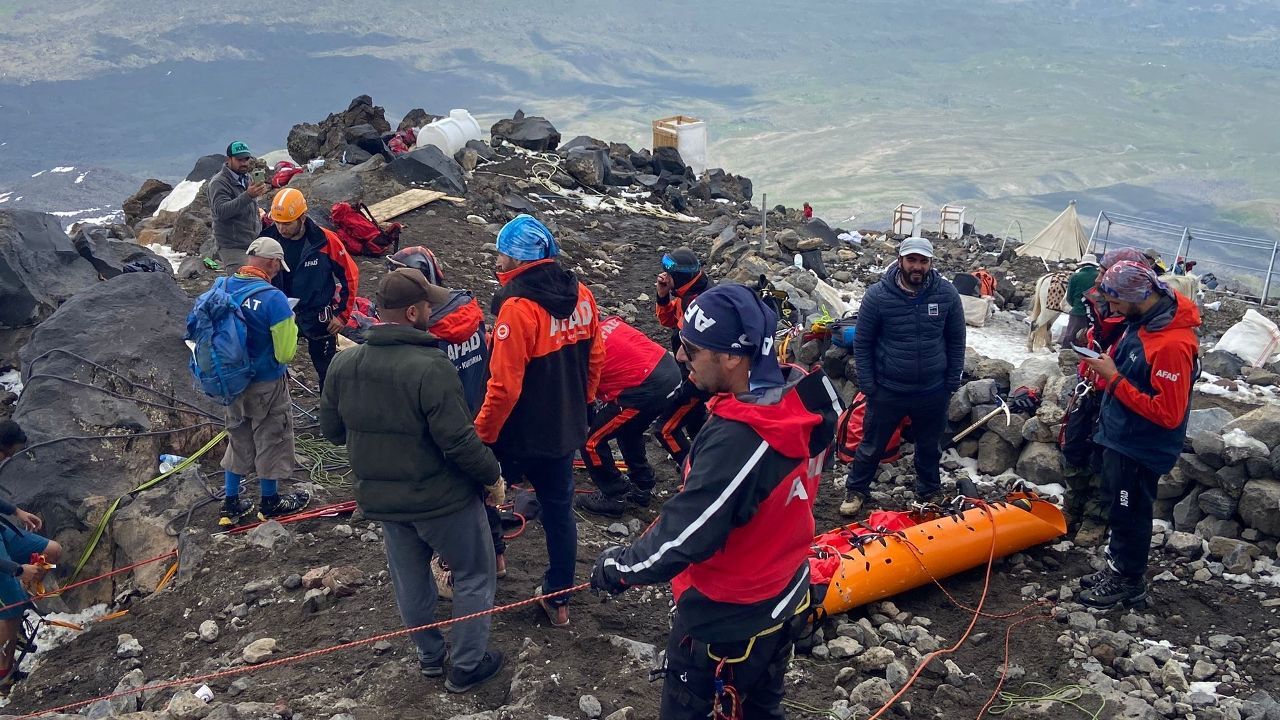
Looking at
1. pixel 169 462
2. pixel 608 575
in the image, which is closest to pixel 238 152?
pixel 169 462

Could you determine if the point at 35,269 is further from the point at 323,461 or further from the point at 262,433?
the point at 262,433

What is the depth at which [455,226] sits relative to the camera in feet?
44.0

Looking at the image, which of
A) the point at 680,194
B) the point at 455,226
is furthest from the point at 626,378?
the point at 680,194

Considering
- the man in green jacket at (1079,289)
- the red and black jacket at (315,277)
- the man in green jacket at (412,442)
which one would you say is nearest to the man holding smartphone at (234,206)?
the red and black jacket at (315,277)

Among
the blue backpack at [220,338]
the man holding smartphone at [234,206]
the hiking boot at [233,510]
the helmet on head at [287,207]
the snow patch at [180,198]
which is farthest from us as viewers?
the snow patch at [180,198]

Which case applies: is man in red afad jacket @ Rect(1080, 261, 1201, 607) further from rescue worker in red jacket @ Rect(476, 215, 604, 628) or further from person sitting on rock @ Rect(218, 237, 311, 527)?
person sitting on rock @ Rect(218, 237, 311, 527)

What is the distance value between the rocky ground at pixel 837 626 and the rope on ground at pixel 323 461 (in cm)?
27

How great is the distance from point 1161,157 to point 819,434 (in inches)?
7470

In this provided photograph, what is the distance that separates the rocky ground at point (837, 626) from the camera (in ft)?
14.6

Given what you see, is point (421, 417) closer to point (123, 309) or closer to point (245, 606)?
point (245, 606)

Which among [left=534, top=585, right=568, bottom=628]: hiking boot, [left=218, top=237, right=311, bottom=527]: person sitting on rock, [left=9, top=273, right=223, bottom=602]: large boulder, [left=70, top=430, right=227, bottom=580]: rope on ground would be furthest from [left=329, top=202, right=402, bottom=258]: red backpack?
[left=534, top=585, right=568, bottom=628]: hiking boot

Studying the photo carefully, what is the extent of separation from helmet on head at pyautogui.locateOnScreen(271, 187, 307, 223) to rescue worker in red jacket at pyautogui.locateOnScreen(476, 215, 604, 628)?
2.66 meters

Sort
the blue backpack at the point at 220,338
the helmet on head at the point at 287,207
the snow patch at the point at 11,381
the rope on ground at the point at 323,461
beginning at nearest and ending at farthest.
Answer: the blue backpack at the point at 220,338 → the helmet on head at the point at 287,207 → the rope on ground at the point at 323,461 → the snow patch at the point at 11,381

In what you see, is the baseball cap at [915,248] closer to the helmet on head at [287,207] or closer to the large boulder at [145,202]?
the helmet on head at [287,207]
